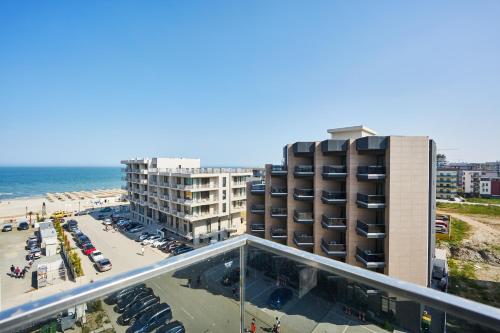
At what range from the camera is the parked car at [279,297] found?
197 cm

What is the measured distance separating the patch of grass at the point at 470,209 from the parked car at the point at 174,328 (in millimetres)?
45900

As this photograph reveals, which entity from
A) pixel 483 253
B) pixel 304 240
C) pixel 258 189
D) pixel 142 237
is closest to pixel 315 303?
pixel 304 240

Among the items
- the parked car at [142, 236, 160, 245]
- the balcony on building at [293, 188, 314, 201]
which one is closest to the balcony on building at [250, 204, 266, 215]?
the balcony on building at [293, 188, 314, 201]

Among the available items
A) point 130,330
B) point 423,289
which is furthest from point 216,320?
point 423,289

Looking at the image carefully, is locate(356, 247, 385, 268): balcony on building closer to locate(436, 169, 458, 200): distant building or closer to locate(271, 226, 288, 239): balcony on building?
locate(271, 226, 288, 239): balcony on building

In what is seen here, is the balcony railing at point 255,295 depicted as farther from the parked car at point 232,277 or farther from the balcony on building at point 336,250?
the balcony on building at point 336,250

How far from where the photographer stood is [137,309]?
5.29 feet

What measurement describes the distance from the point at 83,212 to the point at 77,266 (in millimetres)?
22738

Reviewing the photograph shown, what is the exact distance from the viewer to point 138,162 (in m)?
27.9

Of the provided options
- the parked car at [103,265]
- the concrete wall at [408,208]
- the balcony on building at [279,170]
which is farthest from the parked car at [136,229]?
the concrete wall at [408,208]

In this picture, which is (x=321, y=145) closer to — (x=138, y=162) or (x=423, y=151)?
(x=423, y=151)

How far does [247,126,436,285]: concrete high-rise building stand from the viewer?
12.4m

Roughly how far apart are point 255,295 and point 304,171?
1388 centimetres

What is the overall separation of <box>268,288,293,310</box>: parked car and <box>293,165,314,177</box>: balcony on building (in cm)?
1360
